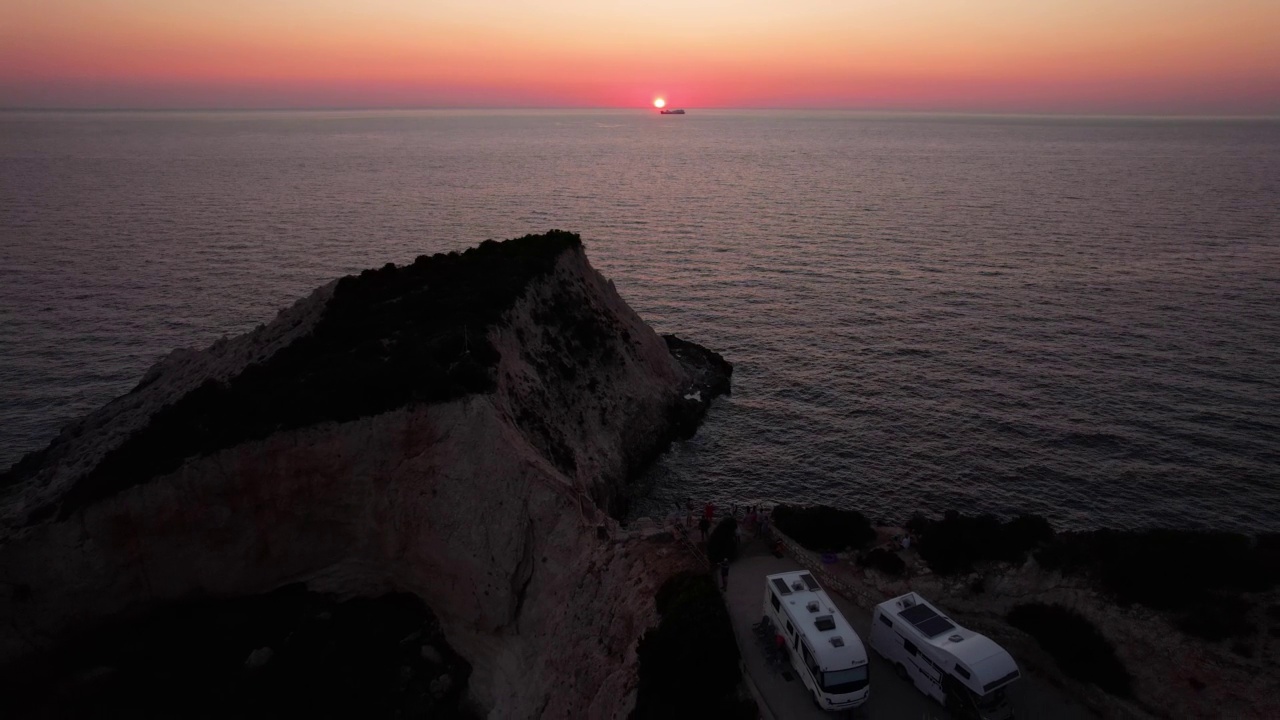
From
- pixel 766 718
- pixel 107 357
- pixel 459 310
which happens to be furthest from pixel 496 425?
pixel 107 357

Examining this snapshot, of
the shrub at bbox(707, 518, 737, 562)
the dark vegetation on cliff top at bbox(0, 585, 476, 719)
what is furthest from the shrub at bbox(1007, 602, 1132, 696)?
the dark vegetation on cliff top at bbox(0, 585, 476, 719)

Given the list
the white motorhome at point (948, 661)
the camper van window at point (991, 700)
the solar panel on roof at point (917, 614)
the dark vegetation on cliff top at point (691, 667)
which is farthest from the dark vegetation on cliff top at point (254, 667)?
the camper van window at point (991, 700)

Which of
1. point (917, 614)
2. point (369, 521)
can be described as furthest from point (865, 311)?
point (369, 521)

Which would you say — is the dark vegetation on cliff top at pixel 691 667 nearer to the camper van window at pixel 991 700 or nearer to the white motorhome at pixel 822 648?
the white motorhome at pixel 822 648

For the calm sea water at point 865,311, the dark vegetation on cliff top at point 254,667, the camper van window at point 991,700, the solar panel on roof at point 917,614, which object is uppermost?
the solar panel on roof at point 917,614

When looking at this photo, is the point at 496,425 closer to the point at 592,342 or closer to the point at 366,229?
the point at 592,342

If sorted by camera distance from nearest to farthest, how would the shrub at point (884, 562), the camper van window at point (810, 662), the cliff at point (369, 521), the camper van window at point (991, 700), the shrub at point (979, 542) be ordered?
1. the camper van window at point (991, 700)
2. the camper van window at point (810, 662)
3. the shrub at point (979, 542)
4. the shrub at point (884, 562)
5. the cliff at point (369, 521)

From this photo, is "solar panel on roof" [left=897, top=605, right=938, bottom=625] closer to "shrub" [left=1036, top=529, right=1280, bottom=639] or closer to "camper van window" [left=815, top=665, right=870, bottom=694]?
"camper van window" [left=815, top=665, right=870, bottom=694]
